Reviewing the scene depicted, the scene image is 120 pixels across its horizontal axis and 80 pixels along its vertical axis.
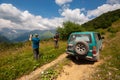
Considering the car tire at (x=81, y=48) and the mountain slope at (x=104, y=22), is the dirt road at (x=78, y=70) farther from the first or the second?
the mountain slope at (x=104, y=22)

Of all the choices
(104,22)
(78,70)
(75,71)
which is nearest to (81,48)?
(78,70)

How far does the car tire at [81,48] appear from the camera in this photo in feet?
31.1

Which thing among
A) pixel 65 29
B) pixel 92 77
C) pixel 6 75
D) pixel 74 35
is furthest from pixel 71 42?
pixel 65 29

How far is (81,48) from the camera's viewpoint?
976 cm

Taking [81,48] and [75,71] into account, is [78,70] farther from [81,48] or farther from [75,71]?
[81,48]

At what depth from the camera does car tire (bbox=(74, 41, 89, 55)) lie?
31.1 feet

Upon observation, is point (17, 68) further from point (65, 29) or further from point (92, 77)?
point (65, 29)

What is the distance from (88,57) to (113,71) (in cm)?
183

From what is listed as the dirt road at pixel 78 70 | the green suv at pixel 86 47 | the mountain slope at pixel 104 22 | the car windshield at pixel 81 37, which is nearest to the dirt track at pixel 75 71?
the dirt road at pixel 78 70

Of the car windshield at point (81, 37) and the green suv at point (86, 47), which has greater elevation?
the car windshield at point (81, 37)

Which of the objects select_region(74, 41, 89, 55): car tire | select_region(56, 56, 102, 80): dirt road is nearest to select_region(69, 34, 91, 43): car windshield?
select_region(74, 41, 89, 55): car tire

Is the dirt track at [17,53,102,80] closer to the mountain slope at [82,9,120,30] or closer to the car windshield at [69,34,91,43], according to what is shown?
the car windshield at [69,34,91,43]

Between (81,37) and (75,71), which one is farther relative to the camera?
(81,37)

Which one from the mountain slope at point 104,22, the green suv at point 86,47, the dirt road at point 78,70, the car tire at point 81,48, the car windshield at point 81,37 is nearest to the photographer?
the dirt road at point 78,70
